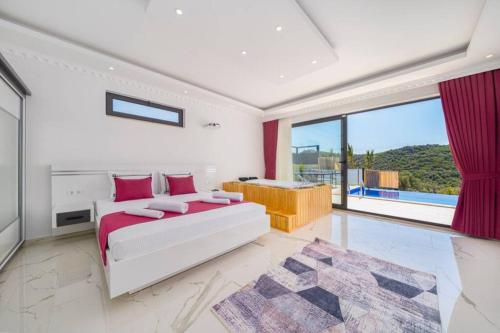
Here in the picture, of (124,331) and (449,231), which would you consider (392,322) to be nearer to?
(124,331)

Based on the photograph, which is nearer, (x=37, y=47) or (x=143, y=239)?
(x=143, y=239)

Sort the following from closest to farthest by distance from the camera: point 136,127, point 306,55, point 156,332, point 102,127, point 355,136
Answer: point 156,332 < point 306,55 < point 102,127 < point 136,127 < point 355,136

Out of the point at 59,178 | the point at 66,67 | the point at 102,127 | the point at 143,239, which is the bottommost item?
the point at 143,239

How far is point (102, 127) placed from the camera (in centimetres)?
294

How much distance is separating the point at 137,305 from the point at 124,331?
245 mm

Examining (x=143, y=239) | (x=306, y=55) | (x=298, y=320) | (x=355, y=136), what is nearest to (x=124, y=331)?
(x=143, y=239)

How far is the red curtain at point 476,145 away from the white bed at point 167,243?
329cm

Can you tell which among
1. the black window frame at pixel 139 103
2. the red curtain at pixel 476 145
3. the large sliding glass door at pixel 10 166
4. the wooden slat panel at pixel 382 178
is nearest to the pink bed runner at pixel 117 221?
the large sliding glass door at pixel 10 166

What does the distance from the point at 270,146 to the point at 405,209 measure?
11.8ft

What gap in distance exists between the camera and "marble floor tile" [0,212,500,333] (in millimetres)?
1289

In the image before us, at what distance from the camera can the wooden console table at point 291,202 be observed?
309cm

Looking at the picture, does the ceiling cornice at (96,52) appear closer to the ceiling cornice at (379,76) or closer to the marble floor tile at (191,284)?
the ceiling cornice at (379,76)

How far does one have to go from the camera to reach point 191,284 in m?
1.70

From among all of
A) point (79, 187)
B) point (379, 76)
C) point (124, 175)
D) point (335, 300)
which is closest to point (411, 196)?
point (379, 76)
